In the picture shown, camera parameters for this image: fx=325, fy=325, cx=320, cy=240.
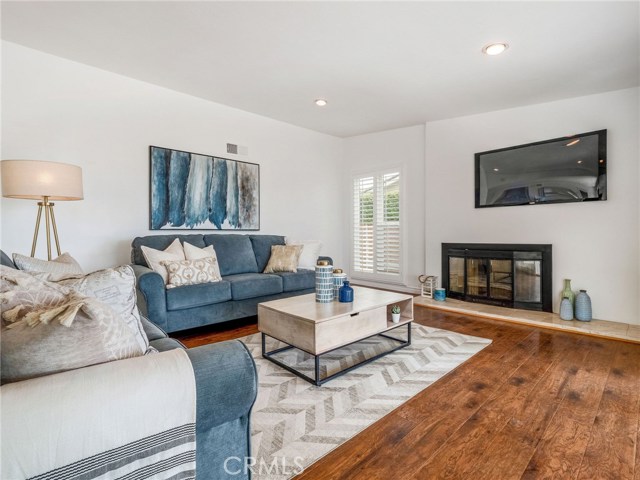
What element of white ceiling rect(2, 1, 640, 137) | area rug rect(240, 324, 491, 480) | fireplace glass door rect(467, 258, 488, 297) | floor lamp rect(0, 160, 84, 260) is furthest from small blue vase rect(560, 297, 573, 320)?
floor lamp rect(0, 160, 84, 260)

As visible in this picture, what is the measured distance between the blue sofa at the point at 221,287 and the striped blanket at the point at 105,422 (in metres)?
2.02

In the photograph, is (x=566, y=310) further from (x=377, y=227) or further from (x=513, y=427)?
(x=377, y=227)

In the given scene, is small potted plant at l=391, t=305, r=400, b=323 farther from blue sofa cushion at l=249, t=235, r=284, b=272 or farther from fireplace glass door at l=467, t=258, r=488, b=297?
fireplace glass door at l=467, t=258, r=488, b=297

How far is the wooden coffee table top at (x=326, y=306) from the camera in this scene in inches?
83.4

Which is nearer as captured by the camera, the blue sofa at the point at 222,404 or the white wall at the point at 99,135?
the blue sofa at the point at 222,404

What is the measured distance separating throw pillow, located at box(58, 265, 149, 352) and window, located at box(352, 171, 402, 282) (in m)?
4.24

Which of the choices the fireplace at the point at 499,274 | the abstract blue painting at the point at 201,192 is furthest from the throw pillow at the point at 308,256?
the fireplace at the point at 499,274

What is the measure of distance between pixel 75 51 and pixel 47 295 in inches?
109

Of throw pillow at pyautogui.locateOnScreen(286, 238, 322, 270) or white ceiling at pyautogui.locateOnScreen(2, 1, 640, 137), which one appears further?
throw pillow at pyautogui.locateOnScreen(286, 238, 322, 270)

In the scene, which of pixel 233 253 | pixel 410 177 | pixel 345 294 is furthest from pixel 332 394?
pixel 410 177

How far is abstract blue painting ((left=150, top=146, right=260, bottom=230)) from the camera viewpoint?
351 centimetres

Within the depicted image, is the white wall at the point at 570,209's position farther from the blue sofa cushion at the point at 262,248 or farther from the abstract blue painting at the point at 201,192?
the abstract blue painting at the point at 201,192

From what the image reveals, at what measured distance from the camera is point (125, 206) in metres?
3.31

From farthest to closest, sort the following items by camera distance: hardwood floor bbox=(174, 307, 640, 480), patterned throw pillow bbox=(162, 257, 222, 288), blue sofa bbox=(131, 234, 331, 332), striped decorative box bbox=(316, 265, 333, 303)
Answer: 1. patterned throw pillow bbox=(162, 257, 222, 288)
2. blue sofa bbox=(131, 234, 331, 332)
3. striped decorative box bbox=(316, 265, 333, 303)
4. hardwood floor bbox=(174, 307, 640, 480)
